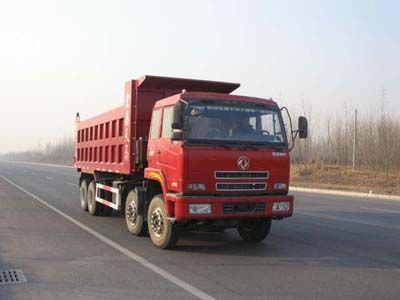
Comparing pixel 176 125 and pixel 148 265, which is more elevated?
pixel 176 125

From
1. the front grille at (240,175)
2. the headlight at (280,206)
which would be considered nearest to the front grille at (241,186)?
the front grille at (240,175)

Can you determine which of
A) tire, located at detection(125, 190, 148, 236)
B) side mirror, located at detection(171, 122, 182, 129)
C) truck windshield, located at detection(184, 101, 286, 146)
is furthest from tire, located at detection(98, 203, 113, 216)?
side mirror, located at detection(171, 122, 182, 129)

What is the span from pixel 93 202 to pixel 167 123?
19.0 feet

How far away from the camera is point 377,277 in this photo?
25.2 ft

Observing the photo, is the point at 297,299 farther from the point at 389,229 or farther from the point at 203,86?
the point at 389,229

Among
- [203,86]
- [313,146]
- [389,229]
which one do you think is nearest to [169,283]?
[203,86]

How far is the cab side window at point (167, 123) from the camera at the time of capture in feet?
31.4

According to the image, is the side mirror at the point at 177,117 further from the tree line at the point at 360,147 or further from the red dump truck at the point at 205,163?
the tree line at the point at 360,147

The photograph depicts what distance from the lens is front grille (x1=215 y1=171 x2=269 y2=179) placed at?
29.5ft

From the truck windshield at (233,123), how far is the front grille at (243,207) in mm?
1026

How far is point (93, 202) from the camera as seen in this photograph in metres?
14.8

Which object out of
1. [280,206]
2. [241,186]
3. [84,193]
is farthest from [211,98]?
[84,193]

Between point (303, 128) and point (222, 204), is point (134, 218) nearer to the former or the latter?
point (222, 204)

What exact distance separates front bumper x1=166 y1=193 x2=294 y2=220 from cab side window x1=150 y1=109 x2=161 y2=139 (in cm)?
144
